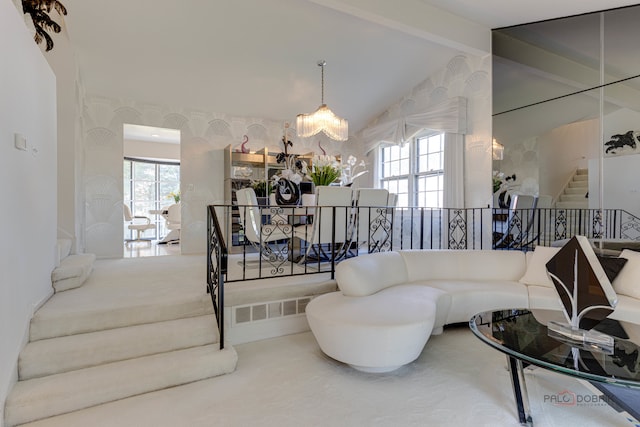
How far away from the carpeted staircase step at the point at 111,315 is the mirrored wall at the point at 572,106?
13.4 feet

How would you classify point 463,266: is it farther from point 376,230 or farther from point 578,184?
point 578,184

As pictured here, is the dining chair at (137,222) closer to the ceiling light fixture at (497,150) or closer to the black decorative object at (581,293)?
the ceiling light fixture at (497,150)

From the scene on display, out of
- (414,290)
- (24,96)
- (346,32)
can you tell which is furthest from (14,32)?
(346,32)

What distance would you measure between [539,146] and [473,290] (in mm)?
2485

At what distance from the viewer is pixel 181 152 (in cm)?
527

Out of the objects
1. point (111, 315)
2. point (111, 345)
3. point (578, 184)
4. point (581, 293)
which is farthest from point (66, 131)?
point (578, 184)

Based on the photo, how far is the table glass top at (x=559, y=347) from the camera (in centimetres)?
140

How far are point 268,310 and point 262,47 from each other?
3387 millimetres

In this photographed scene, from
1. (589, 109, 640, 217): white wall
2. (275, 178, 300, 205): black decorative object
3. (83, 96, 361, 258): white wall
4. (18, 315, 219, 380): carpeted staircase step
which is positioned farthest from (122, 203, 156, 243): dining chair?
(589, 109, 640, 217): white wall

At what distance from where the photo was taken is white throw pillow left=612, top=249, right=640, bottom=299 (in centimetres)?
244

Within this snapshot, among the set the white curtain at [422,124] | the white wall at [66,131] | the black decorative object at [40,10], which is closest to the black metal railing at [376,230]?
the white curtain at [422,124]

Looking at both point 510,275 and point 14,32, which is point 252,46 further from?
point 510,275

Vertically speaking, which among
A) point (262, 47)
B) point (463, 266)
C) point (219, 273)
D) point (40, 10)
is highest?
point (262, 47)

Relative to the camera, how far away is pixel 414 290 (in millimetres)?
2592
